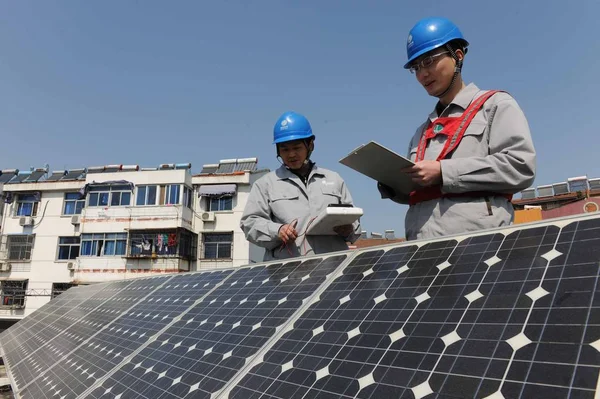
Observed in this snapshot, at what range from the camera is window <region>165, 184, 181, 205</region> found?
1008 inches

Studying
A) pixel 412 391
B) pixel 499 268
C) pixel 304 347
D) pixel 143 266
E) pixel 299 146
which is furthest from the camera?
pixel 143 266

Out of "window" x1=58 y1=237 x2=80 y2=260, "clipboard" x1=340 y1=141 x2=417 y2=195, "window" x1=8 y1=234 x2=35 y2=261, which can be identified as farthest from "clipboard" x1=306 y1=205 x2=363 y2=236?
"window" x1=8 y1=234 x2=35 y2=261

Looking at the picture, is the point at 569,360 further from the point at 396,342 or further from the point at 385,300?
the point at 385,300

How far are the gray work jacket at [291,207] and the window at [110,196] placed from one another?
2486cm

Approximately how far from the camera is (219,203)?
1046 inches

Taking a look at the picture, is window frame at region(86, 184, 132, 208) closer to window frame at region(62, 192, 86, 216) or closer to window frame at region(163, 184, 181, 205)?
window frame at region(62, 192, 86, 216)

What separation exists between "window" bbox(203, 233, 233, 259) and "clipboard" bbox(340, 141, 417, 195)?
23.6m

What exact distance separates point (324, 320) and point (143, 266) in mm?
25482

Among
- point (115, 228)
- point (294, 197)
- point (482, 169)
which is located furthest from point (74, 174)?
point (482, 169)

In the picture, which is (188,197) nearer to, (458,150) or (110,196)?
(110,196)

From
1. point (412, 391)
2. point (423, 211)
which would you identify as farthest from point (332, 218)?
point (412, 391)

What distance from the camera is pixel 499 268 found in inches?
58.4

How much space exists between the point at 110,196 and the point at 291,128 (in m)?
Result: 26.0

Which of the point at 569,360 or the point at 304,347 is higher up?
the point at 569,360
